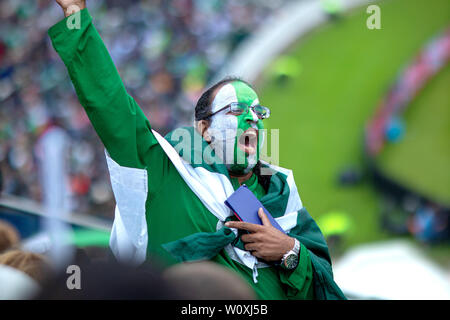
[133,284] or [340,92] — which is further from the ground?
[340,92]

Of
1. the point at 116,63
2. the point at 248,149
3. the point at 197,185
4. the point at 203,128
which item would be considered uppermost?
the point at 116,63

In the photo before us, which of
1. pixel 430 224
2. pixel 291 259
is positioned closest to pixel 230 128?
pixel 291 259

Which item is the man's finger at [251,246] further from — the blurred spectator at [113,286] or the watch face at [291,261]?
the blurred spectator at [113,286]

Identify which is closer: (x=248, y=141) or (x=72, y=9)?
(x=72, y=9)

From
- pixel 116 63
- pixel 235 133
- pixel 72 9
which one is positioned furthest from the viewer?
pixel 116 63

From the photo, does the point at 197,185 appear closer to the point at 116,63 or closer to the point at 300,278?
the point at 300,278

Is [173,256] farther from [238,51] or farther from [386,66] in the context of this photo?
[386,66]

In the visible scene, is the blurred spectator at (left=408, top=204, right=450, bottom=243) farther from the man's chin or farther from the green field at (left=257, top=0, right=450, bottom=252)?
the man's chin

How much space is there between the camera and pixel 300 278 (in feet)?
6.59

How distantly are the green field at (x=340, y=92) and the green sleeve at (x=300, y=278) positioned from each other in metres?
6.38

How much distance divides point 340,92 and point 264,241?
7923 millimetres

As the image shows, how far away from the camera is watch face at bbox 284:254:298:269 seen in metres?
1.99
